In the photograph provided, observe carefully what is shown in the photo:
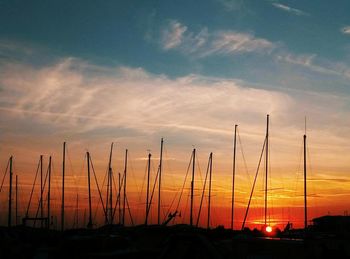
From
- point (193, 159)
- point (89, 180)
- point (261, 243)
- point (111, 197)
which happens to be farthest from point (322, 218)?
point (261, 243)

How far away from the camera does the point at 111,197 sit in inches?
2559

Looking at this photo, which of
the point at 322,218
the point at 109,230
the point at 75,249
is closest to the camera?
the point at 75,249

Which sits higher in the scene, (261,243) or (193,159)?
(193,159)

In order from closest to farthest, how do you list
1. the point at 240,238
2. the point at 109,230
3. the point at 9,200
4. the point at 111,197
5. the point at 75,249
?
1. the point at 75,249
2. the point at 240,238
3. the point at 109,230
4. the point at 9,200
5. the point at 111,197

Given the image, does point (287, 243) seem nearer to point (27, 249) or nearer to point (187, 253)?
point (187, 253)

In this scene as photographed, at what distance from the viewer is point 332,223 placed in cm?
6788

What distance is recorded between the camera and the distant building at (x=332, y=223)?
62481 mm

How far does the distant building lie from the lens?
6248cm

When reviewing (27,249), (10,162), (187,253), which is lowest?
(27,249)

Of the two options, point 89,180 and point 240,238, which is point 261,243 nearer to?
point 240,238

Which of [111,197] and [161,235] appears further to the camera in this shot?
[111,197]

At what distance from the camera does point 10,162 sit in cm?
6084

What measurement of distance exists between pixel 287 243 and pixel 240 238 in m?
4.39

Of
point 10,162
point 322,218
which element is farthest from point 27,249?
point 322,218
